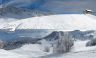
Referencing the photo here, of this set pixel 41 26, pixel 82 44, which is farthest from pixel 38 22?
pixel 82 44

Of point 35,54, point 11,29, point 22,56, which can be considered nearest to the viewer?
point 22,56

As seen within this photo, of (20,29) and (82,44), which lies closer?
(82,44)

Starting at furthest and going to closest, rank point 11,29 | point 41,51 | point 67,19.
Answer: point 67,19
point 11,29
point 41,51

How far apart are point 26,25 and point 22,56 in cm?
2789

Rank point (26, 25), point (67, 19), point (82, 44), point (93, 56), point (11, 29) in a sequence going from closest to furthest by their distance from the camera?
point (93, 56) → point (82, 44) → point (11, 29) → point (26, 25) → point (67, 19)

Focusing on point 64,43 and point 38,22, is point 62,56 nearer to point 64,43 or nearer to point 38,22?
point 64,43

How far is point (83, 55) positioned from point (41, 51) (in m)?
3.80

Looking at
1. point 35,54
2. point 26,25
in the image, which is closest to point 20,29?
point 26,25

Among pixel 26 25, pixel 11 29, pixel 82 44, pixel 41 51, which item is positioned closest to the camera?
pixel 41 51

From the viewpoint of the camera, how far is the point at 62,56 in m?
17.9

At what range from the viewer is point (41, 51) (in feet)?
68.5

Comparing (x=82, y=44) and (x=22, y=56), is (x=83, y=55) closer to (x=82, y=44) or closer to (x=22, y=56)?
(x=22, y=56)

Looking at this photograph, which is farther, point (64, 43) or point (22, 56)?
point (64, 43)

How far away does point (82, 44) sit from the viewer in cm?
2305
